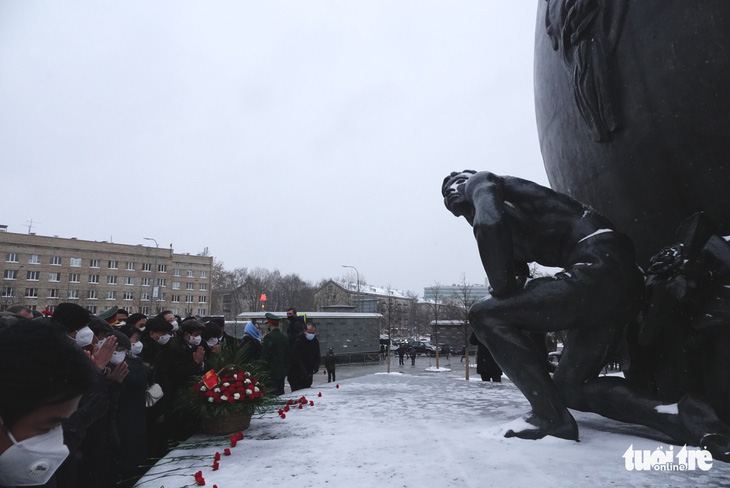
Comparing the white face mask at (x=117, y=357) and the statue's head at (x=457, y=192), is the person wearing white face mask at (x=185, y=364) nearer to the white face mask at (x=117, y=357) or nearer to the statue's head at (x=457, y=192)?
the white face mask at (x=117, y=357)

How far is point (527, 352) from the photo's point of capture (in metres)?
3.72

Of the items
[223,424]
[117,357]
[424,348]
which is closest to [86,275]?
[424,348]

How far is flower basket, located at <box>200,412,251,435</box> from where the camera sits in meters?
4.14

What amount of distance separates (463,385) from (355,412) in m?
2.95

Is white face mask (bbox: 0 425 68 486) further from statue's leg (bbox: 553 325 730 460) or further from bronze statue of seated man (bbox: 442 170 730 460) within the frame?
statue's leg (bbox: 553 325 730 460)

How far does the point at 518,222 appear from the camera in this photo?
408 cm

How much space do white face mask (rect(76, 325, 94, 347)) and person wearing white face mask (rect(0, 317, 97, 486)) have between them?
2.65 m

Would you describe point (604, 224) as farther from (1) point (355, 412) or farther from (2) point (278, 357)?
(2) point (278, 357)

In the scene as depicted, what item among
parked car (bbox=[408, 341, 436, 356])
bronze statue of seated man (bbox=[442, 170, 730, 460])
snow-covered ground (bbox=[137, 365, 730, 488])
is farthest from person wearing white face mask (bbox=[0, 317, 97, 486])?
Result: parked car (bbox=[408, 341, 436, 356])

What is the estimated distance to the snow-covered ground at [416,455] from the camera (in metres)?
2.73

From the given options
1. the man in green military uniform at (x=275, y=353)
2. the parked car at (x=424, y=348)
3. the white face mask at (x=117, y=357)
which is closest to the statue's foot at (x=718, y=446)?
the white face mask at (x=117, y=357)

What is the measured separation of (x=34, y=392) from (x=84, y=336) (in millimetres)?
2856

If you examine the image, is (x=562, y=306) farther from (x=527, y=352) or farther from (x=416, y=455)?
(x=416, y=455)

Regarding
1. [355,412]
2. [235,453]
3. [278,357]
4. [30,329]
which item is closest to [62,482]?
[235,453]
